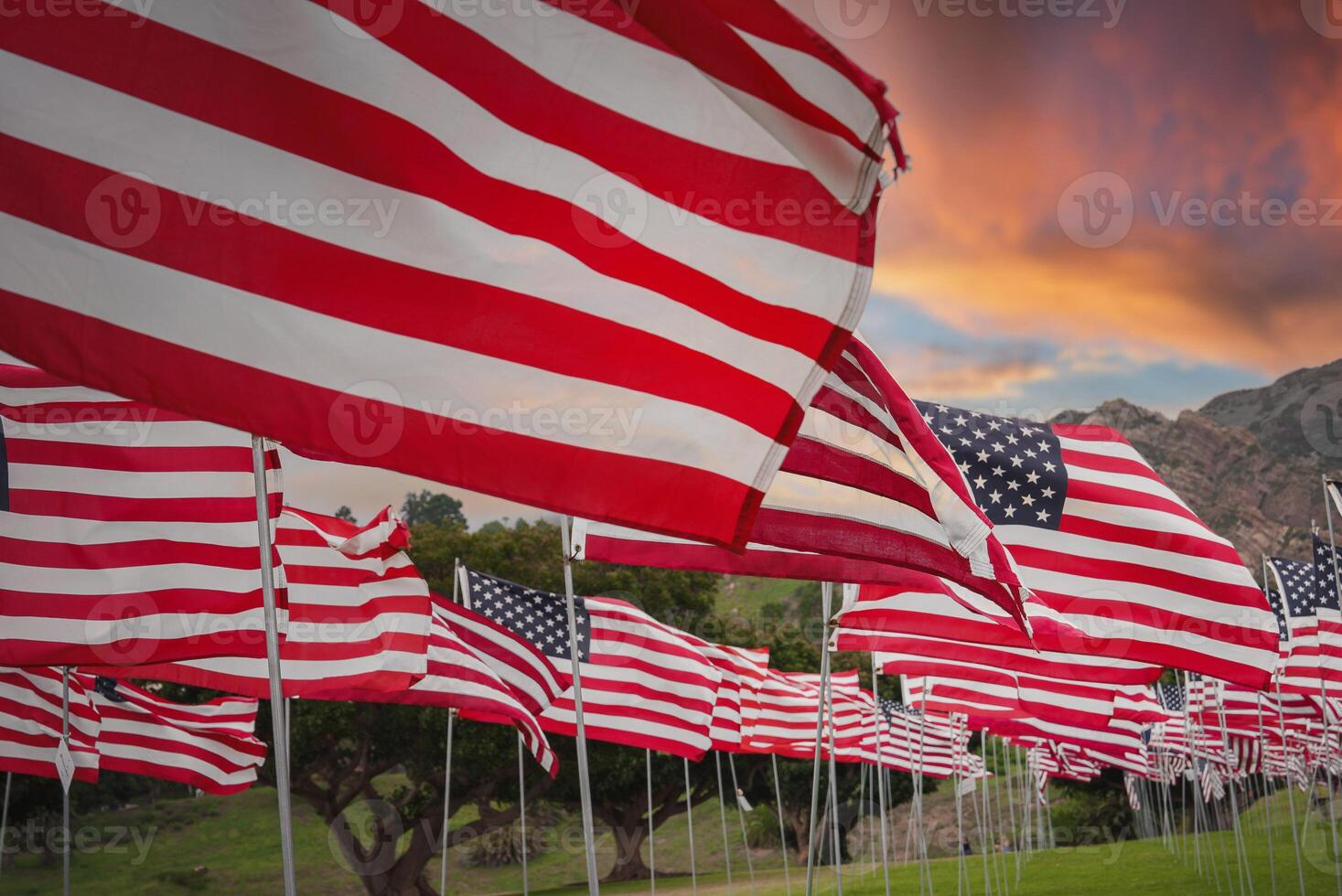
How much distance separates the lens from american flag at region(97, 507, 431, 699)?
37.0ft

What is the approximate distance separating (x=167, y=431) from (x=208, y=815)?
149 ft

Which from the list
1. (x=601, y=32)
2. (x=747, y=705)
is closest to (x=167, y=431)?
(x=601, y=32)

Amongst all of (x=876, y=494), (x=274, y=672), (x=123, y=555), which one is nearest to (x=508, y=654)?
(x=123, y=555)

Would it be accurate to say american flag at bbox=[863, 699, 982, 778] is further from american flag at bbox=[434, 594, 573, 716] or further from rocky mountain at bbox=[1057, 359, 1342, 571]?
rocky mountain at bbox=[1057, 359, 1342, 571]

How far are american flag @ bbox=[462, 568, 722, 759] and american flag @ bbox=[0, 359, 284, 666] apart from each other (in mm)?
7158

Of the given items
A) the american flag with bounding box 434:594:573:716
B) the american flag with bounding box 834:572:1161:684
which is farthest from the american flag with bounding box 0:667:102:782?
the american flag with bounding box 834:572:1161:684

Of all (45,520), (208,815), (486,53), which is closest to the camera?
(486,53)

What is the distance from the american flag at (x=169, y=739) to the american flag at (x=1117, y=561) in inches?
415

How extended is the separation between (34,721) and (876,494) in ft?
39.3

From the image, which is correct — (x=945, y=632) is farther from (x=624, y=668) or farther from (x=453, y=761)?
(x=453, y=761)

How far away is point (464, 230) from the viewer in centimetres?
397

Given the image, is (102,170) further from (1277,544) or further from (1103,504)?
(1277,544)

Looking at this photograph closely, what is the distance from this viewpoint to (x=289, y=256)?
383 centimetres

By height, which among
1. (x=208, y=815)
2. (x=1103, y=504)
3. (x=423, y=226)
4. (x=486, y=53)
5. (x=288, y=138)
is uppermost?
(x=486, y=53)
